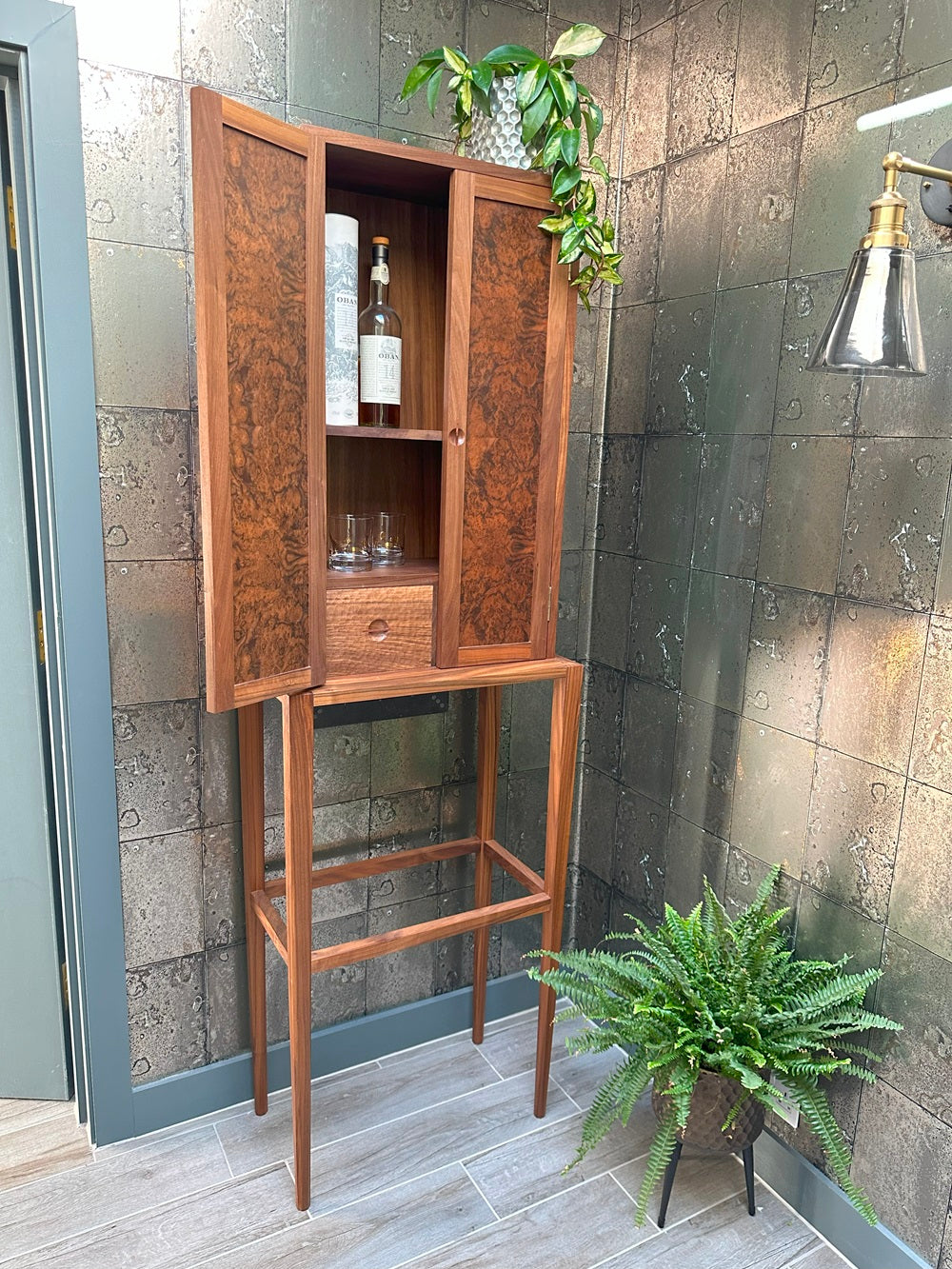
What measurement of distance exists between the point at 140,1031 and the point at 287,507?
46.9 inches

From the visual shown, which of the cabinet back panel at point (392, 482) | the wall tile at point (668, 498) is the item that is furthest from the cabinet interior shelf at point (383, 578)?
the wall tile at point (668, 498)

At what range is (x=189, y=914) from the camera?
1.86 m

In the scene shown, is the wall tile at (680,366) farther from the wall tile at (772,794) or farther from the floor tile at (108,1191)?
the floor tile at (108,1191)

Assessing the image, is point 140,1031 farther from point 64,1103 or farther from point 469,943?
point 469,943

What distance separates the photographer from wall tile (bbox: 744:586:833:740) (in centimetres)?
163

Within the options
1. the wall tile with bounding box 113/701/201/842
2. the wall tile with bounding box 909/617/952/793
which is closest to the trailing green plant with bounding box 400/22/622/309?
the wall tile with bounding box 909/617/952/793

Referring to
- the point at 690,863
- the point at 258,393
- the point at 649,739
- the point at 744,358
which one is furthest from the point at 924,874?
the point at 258,393

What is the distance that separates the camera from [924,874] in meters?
1.48

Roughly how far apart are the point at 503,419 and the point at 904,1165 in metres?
1.48

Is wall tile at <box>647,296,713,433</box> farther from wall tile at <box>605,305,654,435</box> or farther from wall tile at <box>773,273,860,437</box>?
wall tile at <box>773,273,860,437</box>

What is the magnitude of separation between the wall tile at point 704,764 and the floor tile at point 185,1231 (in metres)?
1.12

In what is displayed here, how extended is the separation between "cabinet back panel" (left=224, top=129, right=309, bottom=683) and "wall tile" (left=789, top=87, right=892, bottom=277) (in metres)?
0.89

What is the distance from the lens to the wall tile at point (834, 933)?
1584mm

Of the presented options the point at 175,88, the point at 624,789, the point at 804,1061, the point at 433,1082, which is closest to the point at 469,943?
the point at 433,1082
